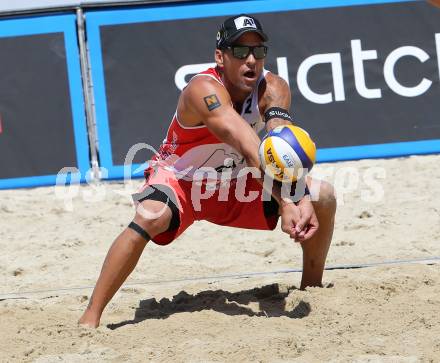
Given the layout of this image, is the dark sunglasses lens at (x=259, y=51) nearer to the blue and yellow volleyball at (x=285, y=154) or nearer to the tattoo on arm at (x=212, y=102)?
the tattoo on arm at (x=212, y=102)

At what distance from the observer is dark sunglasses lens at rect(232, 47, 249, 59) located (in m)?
4.43

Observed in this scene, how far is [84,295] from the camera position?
5043mm

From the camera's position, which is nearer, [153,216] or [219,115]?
[219,115]

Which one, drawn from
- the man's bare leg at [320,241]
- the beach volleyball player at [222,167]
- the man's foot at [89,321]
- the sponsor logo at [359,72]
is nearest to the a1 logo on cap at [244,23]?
the beach volleyball player at [222,167]

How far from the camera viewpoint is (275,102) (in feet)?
14.9

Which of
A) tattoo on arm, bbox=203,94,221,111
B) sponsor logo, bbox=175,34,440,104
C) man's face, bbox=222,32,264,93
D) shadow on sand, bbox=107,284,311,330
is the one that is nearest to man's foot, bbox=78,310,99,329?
shadow on sand, bbox=107,284,311,330

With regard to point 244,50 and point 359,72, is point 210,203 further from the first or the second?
point 359,72

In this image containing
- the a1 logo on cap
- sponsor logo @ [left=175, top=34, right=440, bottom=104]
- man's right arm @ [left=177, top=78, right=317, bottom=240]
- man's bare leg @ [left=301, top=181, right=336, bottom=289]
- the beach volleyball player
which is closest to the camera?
man's right arm @ [left=177, top=78, right=317, bottom=240]

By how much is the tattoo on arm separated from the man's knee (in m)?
0.56

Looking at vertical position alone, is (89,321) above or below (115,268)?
below

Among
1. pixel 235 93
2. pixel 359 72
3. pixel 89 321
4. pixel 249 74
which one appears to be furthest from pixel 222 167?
pixel 359 72

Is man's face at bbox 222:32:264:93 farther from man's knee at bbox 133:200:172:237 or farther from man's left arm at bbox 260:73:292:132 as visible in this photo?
man's knee at bbox 133:200:172:237

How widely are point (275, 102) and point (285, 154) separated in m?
0.60

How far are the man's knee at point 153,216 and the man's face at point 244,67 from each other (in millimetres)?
751
